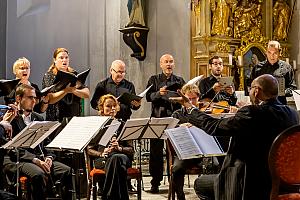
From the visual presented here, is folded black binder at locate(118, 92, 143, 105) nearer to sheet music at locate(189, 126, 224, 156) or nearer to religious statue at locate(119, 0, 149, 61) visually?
sheet music at locate(189, 126, 224, 156)

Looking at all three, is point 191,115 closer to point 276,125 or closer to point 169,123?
point 276,125

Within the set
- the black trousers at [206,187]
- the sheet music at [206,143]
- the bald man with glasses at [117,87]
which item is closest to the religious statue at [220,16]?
the bald man with glasses at [117,87]

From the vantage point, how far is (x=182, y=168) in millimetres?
6043

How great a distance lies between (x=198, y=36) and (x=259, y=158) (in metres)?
5.67

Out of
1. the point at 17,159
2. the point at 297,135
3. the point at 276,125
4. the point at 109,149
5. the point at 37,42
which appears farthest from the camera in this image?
the point at 37,42

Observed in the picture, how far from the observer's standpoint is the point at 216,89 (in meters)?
6.96

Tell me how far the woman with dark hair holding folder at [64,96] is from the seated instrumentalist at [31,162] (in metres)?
0.84

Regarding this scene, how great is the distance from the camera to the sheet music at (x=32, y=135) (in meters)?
4.97

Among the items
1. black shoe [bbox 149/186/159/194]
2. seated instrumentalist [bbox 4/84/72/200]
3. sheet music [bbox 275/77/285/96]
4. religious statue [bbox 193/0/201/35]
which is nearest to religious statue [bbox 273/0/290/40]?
religious statue [bbox 193/0/201/35]

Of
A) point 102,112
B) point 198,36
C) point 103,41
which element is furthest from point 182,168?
point 103,41

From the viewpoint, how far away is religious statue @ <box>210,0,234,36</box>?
974 centimetres

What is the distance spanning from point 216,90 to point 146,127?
1.56 meters

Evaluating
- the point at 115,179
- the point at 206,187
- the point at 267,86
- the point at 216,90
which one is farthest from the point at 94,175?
the point at 267,86

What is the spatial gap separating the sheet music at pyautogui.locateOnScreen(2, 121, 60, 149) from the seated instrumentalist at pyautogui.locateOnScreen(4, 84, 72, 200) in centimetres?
38
